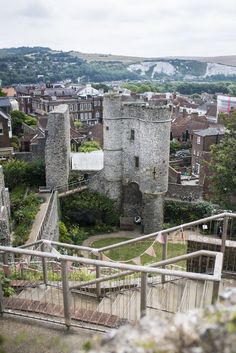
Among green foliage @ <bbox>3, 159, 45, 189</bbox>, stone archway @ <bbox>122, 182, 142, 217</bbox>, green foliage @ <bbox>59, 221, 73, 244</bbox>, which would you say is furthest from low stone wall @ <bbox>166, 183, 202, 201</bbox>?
green foliage @ <bbox>3, 159, 45, 189</bbox>

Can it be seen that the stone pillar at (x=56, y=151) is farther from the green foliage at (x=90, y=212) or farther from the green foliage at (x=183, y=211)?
the green foliage at (x=183, y=211)

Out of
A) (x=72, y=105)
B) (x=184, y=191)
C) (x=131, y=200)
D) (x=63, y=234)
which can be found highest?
(x=72, y=105)

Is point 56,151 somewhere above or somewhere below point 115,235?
above

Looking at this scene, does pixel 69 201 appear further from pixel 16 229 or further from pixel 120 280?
pixel 120 280

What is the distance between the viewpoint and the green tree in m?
22.8

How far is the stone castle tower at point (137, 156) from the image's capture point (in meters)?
26.0

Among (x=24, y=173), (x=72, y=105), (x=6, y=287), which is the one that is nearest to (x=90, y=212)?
(x=24, y=173)

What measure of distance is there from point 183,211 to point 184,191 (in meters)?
1.86

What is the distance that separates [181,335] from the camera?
241 cm

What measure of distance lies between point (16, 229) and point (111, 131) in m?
11.5

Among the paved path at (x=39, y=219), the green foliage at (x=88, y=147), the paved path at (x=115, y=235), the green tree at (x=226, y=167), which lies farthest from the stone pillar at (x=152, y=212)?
the green foliage at (x=88, y=147)

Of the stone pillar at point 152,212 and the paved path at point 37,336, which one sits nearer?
the paved path at point 37,336

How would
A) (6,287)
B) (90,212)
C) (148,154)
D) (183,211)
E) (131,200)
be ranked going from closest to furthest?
(6,287) < (148,154) < (90,212) < (183,211) < (131,200)

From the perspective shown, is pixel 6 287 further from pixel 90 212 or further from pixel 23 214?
pixel 90 212
